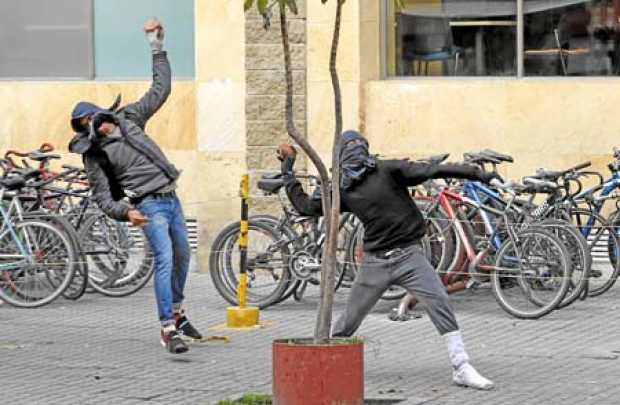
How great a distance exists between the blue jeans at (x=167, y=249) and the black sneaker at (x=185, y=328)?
0.32 feet

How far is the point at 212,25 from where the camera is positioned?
51.8 ft

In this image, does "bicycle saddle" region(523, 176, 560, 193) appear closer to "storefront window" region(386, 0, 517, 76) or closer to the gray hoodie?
"storefront window" region(386, 0, 517, 76)

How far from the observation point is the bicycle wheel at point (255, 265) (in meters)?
13.3

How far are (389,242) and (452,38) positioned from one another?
6.01 metres

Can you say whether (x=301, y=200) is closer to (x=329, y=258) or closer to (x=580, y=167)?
(x=329, y=258)

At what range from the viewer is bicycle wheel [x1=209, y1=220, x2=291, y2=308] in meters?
13.3

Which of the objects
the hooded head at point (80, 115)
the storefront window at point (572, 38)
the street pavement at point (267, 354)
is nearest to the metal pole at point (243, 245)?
the street pavement at point (267, 354)

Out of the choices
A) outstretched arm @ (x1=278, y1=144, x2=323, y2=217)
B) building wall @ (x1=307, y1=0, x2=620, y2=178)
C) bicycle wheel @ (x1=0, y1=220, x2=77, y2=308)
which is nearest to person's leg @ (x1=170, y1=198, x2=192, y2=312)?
outstretched arm @ (x1=278, y1=144, x2=323, y2=217)

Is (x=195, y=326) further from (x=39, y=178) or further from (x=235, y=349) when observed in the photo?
(x=39, y=178)

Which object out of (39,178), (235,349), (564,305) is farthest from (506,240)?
(39,178)

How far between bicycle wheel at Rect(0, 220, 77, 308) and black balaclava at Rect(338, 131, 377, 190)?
12.7 ft

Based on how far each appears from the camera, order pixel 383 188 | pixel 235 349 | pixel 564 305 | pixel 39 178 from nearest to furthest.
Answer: pixel 383 188
pixel 235 349
pixel 564 305
pixel 39 178

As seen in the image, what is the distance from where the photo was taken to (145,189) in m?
11.5

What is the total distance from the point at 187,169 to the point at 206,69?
1103mm
